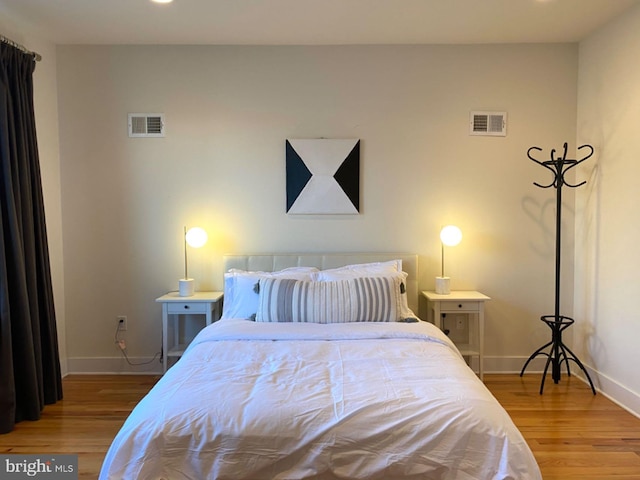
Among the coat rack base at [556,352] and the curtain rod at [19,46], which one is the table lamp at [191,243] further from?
the coat rack base at [556,352]

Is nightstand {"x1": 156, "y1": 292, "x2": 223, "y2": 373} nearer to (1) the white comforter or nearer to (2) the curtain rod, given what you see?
(1) the white comforter

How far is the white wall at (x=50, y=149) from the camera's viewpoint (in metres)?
3.28

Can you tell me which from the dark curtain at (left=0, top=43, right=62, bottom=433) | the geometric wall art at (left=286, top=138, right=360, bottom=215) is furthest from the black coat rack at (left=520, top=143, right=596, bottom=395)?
the dark curtain at (left=0, top=43, right=62, bottom=433)

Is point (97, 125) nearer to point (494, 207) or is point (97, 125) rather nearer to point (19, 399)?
point (19, 399)

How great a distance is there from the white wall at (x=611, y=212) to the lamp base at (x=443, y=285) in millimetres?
1073

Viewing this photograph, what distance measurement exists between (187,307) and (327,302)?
3.63 feet

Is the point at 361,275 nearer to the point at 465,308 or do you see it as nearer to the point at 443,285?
the point at 443,285

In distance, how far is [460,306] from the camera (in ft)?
11.0

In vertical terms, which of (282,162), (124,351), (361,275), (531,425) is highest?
(282,162)

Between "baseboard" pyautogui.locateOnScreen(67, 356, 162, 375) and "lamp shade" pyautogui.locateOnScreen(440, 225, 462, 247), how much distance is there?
251 cm

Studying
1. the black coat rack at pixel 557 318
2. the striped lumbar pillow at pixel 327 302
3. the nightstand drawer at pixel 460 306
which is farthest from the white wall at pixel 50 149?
the black coat rack at pixel 557 318

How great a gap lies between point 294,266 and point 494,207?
1.67 m

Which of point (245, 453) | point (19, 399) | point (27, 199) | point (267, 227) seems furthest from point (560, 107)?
point (19, 399)

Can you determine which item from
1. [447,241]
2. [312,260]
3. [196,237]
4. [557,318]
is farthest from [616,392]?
[196,237]
